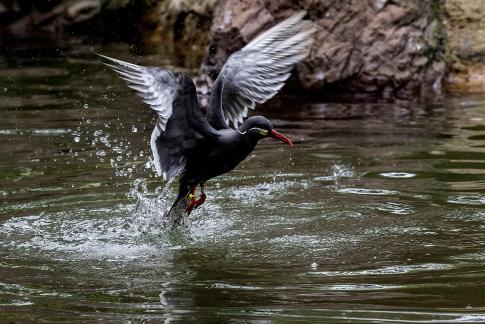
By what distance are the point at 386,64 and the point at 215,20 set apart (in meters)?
2.36

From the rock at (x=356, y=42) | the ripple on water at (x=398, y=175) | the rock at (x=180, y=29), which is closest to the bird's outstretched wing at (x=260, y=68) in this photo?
the ripple on water at (x=398, y=175)

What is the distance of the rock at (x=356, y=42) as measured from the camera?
12.2 meters

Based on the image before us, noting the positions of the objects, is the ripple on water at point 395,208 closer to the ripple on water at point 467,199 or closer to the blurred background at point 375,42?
the ripple on water at point 467,199

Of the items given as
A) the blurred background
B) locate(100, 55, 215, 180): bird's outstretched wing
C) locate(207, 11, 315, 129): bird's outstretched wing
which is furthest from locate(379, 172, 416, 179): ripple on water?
the blurred background

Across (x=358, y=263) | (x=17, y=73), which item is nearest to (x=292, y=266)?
(x=358, y=263)

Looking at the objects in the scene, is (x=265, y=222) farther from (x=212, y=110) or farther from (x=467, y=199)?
(x=467, y=199)

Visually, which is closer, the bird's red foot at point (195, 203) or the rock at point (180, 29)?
the bird's red foot at point (195, 203)

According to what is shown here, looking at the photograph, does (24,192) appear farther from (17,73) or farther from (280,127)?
(17,73)

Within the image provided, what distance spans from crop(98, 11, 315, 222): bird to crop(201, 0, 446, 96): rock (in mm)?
3812

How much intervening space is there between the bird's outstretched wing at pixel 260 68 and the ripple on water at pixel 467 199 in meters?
1.69

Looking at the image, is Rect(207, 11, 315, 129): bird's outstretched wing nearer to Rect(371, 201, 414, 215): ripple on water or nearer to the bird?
the bird

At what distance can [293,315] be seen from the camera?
5.03 metres

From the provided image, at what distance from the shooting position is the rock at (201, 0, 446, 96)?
40.0 ft

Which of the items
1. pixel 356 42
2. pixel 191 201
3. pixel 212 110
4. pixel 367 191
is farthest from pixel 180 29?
pixel 191 201
